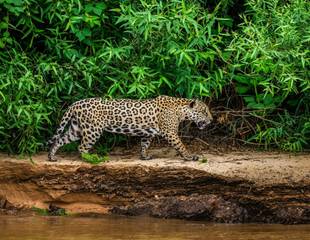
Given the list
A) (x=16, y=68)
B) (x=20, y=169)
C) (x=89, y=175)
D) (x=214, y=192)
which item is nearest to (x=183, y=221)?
(x=214, y=192)

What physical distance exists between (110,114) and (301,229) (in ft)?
9.64

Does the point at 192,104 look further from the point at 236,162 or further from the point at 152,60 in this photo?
the point at 236,162

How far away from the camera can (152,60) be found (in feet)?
44.0

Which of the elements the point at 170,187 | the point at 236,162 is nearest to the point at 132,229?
the point at 170,187

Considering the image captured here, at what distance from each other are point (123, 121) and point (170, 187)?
1.23 meters

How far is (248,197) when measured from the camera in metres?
12.1

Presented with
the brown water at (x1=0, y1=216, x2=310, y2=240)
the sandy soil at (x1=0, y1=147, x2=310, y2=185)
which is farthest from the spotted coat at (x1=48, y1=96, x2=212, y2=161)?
the brown water at (x1=0, y1=216, x2=310, y2=240)

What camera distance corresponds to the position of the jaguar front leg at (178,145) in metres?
13.0

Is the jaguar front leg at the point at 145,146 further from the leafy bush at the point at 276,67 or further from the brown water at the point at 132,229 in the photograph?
the leafy bush at the point at 276,67

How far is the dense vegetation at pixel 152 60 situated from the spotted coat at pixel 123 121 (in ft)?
0.76

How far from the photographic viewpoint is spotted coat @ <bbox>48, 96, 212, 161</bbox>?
1304 cm

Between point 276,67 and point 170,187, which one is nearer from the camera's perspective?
point 170,187

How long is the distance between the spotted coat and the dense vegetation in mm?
232

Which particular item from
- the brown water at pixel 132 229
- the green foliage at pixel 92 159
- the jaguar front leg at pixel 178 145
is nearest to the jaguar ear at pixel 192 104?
the jaguar front leg at pixel 178 145
